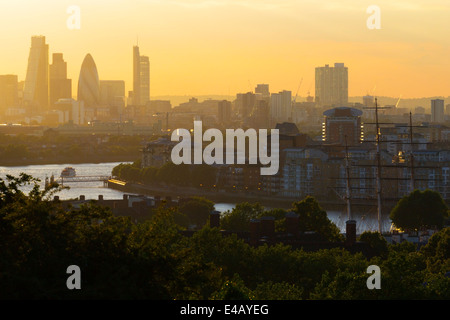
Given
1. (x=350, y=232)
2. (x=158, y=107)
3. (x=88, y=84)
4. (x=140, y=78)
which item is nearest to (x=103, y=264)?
(x=350, y=232)

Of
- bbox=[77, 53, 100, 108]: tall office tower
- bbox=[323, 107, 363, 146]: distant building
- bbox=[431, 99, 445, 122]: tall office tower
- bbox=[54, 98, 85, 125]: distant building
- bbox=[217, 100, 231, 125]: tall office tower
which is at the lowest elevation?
bbox=[323, 107, 363, 146]: distant building

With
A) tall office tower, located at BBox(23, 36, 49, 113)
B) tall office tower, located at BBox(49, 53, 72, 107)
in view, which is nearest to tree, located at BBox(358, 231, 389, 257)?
tall office tower, located at BBox(23, 36, 49, 113)

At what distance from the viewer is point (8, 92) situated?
138 m

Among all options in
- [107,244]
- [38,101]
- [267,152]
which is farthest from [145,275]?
[38,101]

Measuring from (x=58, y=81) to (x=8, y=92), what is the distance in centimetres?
793

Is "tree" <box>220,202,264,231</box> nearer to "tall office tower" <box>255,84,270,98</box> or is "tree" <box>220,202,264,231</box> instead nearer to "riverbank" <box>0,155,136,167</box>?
"riverbank" <box>0,155,136,167</box>

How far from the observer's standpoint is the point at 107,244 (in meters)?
7.16

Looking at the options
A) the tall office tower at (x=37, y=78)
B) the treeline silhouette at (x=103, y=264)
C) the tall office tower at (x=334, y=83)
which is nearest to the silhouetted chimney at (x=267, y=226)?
the treeline silhouette at (x=103, y=264)

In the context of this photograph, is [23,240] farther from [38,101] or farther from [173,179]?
[38,101]

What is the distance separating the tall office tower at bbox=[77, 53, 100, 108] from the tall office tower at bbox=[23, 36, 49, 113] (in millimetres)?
3711

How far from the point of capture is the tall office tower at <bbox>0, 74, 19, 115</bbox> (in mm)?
135375

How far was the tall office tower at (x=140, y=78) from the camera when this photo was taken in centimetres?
14112
